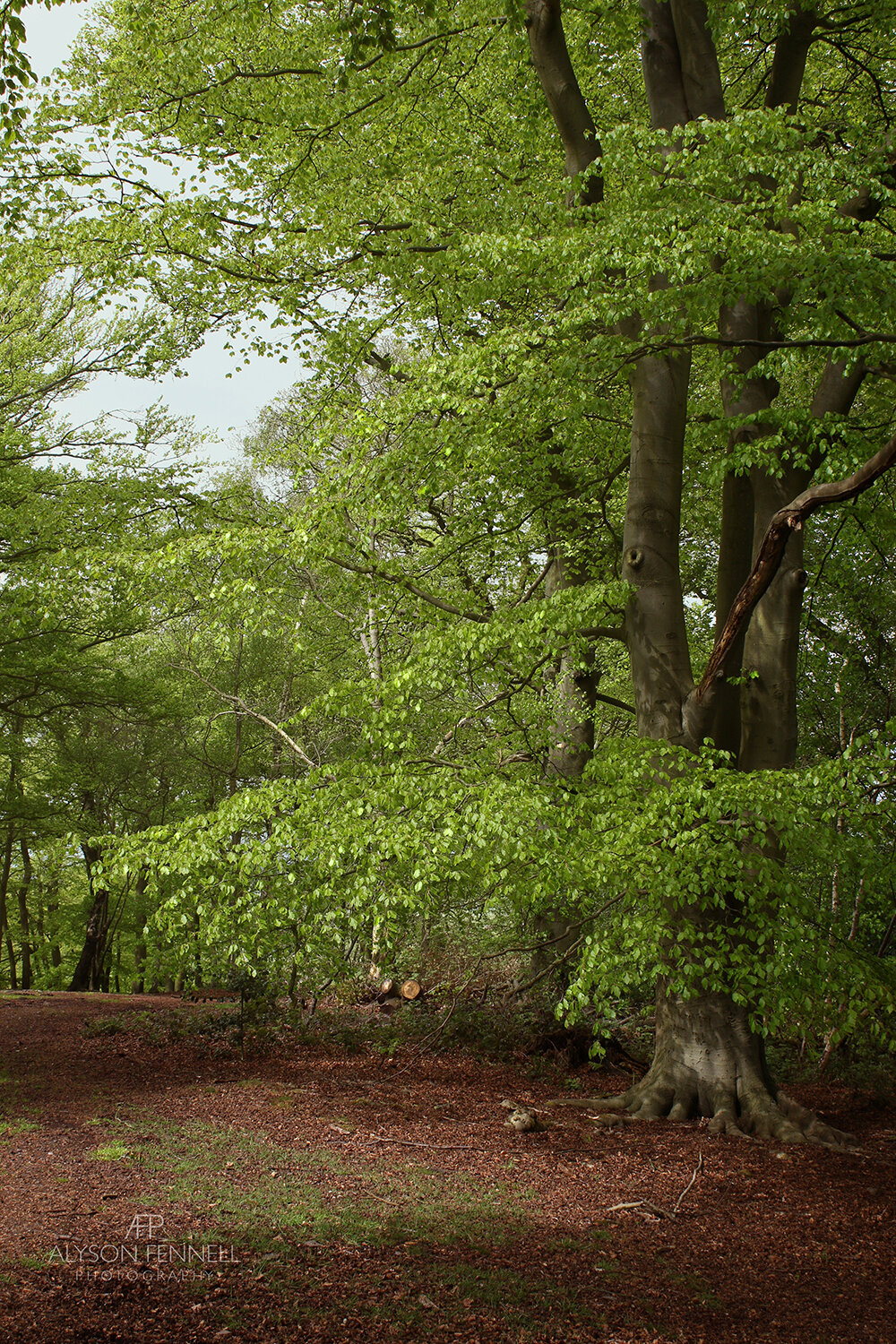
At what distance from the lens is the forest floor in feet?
11.8

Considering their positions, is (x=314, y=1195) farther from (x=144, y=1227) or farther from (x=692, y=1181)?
(x=692, y=1181)

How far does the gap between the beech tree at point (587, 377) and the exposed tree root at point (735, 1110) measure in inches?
1.1

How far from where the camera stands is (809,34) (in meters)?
8.02

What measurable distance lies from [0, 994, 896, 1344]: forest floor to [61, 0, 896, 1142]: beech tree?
1.17 m

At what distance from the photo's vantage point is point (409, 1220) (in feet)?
15.7

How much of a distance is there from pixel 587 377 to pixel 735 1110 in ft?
19.8

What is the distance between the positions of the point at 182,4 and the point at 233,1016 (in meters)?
10.4

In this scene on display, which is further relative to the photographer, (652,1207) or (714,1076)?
(714,1076)

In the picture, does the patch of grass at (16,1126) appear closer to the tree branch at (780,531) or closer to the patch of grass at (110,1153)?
the patch of grass at (110,1153)

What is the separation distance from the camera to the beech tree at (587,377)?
585 cm

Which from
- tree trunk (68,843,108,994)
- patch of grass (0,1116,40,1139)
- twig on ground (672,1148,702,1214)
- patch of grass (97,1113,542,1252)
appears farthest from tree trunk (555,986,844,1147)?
tree trunk (68,843,108,994)

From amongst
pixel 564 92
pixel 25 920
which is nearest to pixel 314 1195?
pixel 564 92

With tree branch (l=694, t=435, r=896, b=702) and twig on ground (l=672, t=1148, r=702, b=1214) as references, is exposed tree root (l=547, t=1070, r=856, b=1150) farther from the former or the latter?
tree branch (l=694, t=435, r=896, b=702)

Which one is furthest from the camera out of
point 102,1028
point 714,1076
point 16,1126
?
point 102,1028
